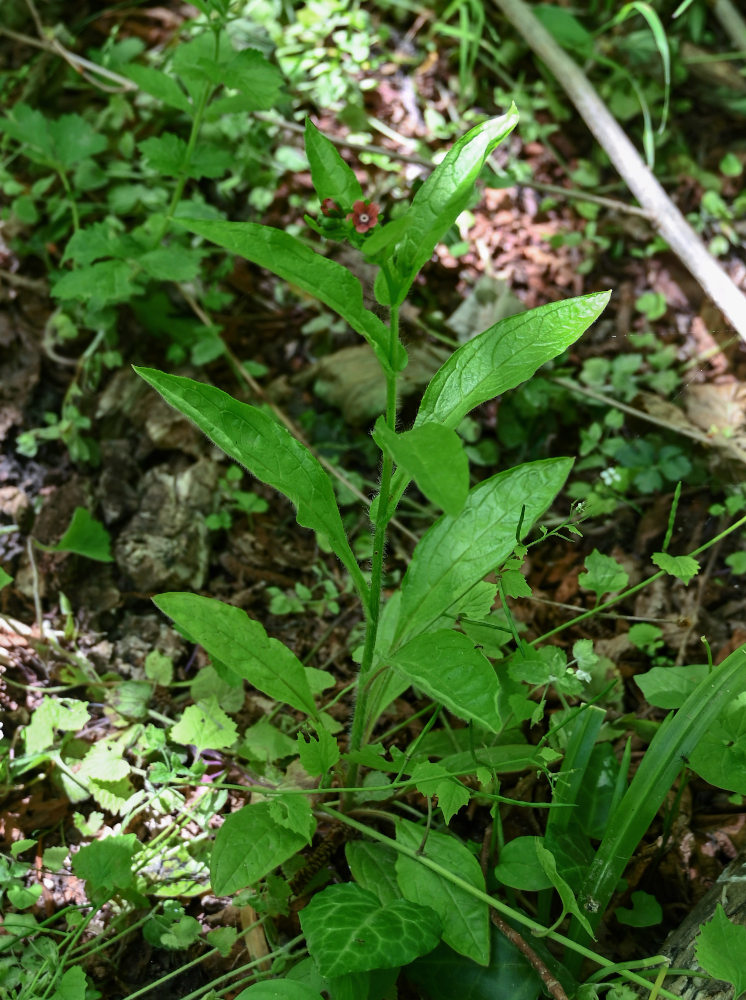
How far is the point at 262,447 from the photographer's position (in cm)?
148

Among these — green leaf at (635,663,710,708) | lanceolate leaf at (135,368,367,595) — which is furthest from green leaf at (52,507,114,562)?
green leaf at (635,663,710,708)

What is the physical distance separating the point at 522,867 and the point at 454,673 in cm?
45

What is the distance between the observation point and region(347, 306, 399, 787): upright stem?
1.37 metres

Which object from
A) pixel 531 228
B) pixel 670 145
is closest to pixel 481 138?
pixel 531 228

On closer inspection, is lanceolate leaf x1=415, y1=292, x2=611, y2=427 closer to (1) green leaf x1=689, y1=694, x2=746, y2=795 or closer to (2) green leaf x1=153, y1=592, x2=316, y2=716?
(2) green leaf x1=153, y1=592, x2=316, y2=716

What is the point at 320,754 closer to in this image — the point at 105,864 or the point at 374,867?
A: the point at 374,867

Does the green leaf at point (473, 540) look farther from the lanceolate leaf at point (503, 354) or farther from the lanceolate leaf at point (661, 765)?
the lanceolate leaf at point (661, 765)

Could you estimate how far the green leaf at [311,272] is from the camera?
137cm

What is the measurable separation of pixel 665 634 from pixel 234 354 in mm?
1605

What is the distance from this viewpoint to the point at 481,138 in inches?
54.4

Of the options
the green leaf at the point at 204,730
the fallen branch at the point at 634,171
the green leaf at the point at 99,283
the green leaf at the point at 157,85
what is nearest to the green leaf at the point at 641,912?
the green leaf at the point at 204,730

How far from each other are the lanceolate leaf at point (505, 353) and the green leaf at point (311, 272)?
176 mm

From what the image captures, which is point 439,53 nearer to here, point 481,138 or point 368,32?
point 368,32

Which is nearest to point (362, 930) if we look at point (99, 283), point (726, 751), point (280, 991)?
point (280, 991)
